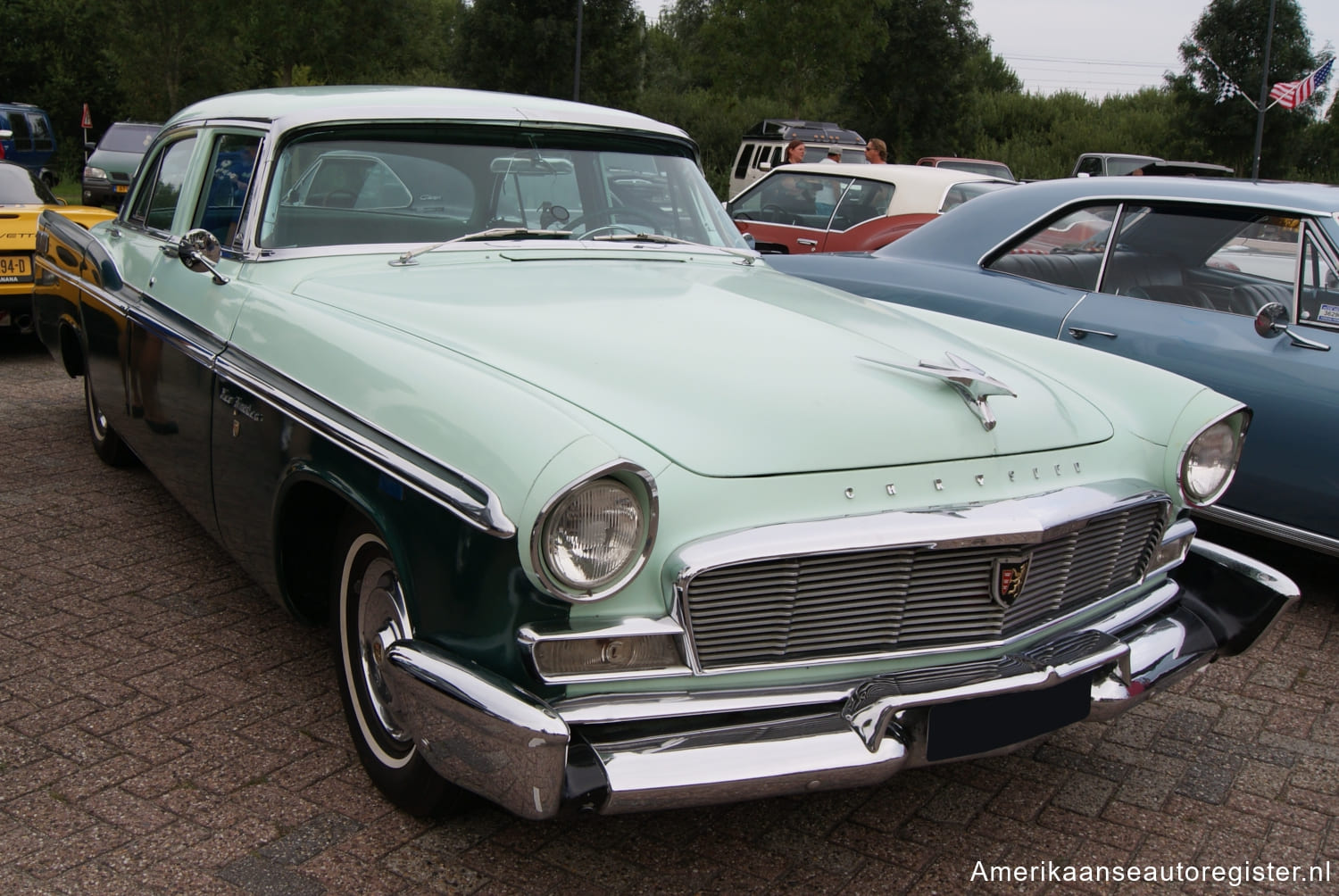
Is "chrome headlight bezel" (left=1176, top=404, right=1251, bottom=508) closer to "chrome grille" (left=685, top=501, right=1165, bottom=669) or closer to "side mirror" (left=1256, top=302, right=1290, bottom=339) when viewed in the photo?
"chrome grille" (left=685, top=501, right=1165, bottom=669)

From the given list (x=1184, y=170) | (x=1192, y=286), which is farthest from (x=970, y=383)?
(x=1184, y=170)

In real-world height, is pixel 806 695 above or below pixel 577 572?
below

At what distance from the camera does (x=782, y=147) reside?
→ 74.5ft

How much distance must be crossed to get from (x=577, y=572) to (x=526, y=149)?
1.92 meters

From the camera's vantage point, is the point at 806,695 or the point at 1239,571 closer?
the point at 806,695

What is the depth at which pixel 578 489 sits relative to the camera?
6.75 feet

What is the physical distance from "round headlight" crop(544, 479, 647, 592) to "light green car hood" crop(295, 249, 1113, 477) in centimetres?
17

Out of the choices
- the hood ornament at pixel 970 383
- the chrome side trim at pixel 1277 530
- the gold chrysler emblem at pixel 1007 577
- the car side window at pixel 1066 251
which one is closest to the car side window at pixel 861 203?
the car side window at pixel 1066 251

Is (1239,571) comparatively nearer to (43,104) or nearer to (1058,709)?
(1058,709)

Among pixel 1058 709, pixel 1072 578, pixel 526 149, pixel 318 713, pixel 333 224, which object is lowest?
pixel 318 713

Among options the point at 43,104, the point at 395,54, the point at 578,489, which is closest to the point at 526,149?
the point at 578,489

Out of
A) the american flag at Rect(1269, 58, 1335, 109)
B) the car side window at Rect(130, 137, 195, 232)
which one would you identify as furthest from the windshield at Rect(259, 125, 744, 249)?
the american flag at Rect(1269, 58, 1335, 109)

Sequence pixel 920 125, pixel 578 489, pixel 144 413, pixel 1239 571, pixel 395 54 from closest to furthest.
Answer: pixel 578 489 < pixel 1239 571 < pixel 144 413 < pixel 395 54 < pixel 920 125

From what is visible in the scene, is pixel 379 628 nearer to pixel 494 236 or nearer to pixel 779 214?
pixel 494 236
